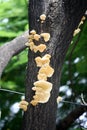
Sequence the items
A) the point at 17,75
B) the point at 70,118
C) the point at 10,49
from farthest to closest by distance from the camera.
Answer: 1. the point at 17,75
2. the point at 70,118
3. the point at 10,49

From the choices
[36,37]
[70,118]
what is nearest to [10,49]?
[36,37]

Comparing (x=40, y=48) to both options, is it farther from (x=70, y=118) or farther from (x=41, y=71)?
(x=70, y=118)

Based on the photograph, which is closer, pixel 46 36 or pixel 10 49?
pixel 46 36

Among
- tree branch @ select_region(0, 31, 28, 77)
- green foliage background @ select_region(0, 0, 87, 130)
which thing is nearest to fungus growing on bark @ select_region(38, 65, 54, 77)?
tree branch @ select_region(0, 31, 28, 77)

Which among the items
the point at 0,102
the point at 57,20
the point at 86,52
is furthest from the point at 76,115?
the point at 57,20

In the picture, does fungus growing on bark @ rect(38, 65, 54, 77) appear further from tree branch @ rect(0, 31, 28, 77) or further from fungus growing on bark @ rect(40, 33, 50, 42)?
tree branch @ rect(0, 31, 28, 77)

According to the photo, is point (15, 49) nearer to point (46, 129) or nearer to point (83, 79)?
point (46, 129)

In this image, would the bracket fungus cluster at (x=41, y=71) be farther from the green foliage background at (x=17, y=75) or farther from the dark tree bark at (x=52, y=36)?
the green foliage background at (x=17, y=75)
